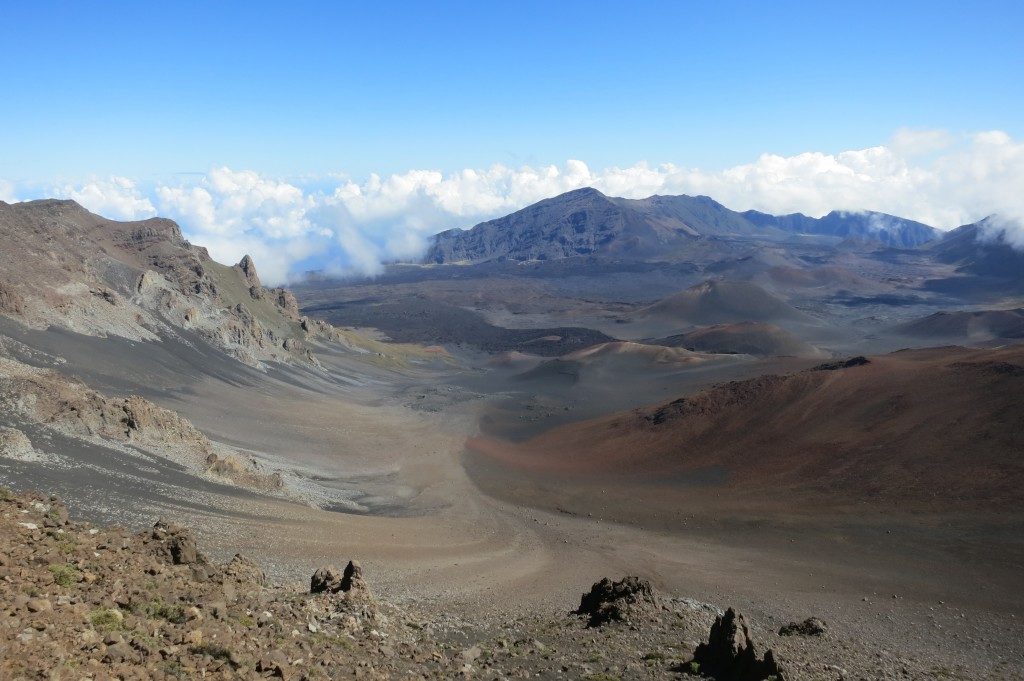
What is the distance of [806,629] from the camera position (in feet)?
63.4

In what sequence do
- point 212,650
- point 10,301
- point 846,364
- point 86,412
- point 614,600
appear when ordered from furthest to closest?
point 846,364
point 10,301
point 86,412
point 614,600
point 212,650

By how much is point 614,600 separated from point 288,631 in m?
9.84

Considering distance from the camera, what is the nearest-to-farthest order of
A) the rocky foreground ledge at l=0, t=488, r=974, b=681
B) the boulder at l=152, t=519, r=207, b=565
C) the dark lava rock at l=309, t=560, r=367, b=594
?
the rocky foreground ledge at l=0, t=488, r=974, b=681
the boulder at l=152, t=519, r=207, b=565
the dark lava rock at l=309, t=560, r=367, b=594

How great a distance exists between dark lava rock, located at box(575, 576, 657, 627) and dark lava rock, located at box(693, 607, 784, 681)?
3303 mm

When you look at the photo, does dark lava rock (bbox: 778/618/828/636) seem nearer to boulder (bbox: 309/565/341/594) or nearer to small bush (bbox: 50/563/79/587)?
boulder (bbox: 309/565/341/594)

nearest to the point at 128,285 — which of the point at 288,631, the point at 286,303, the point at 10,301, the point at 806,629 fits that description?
the point at 10,301

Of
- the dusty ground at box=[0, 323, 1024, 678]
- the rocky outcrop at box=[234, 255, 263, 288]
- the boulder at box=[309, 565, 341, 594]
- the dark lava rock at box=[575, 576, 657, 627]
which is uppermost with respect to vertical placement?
the rocky outcrop at box=[234, 255, 263, 288]

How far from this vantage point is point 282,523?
2784 cm

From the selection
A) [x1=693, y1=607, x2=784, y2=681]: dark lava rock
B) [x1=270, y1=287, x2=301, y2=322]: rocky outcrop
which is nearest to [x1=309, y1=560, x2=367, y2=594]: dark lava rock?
[x1=693, y1=607, x2=784, y2=681]: dark lava rock

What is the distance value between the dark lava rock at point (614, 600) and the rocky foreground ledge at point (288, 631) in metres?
0.05

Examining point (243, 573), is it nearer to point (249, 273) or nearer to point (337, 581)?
point (337, 581)

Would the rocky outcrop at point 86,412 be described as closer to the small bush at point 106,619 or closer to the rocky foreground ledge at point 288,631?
the rocky foreground ledge at point 288,631

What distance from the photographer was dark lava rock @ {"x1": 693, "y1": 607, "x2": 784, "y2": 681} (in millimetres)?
13852

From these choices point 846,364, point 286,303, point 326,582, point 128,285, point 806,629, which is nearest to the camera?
point 326,582
